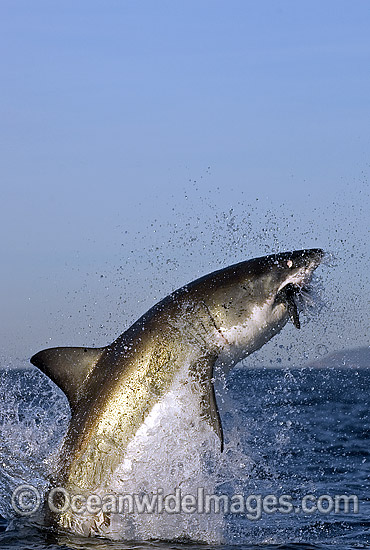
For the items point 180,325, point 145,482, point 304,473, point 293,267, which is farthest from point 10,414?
point 304,473

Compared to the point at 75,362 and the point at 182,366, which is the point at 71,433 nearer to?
the point at 75,362

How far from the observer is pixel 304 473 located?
1645 cm

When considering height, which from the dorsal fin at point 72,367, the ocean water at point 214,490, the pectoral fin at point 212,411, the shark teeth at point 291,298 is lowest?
the ocean water at point 214,490

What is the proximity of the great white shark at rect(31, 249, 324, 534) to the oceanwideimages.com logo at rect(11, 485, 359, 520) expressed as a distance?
0.12 m

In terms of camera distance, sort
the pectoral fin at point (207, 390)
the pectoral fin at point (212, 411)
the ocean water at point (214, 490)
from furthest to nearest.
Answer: the ocean water at point (214, 490) < the pectoral fin at point (207, 390) < the pectoral fin at point (212, 411)

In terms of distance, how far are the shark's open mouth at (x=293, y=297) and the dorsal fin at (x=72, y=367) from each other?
6.00 feet

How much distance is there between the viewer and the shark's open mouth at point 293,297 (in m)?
9.14

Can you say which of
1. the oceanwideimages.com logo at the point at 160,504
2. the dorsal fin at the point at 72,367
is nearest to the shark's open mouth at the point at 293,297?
the dorsal fin at the point at 72,367

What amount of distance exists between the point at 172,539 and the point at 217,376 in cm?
177

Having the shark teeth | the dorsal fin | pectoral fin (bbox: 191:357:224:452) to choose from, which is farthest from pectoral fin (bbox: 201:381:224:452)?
the dorsal fin

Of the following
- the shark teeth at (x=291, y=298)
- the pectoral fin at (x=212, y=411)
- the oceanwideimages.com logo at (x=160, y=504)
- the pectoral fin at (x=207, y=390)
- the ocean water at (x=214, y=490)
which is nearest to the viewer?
the pectoral fin at (x=212, y=411)

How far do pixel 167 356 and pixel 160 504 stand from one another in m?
1.75

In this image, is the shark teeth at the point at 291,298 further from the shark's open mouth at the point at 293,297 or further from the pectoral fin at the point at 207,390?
the pectoral fin at the point at 207,390

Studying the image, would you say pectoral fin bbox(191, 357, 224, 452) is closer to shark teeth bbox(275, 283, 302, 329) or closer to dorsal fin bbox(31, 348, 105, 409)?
shark teeth bbox(275, 283, 302, 329)
